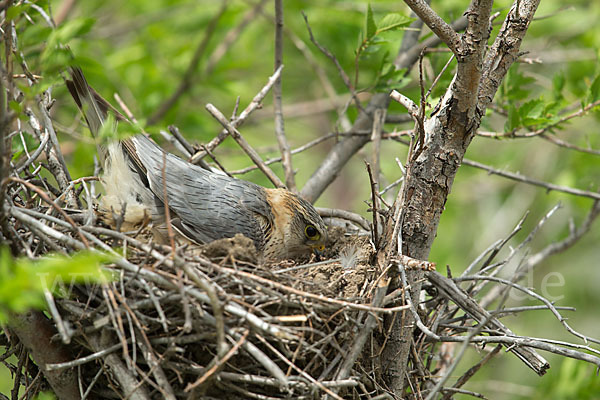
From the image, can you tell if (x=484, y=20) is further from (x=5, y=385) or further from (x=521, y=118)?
(x=5, y=385)

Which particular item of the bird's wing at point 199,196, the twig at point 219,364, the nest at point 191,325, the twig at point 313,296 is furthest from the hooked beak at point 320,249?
the twig at point 219,364

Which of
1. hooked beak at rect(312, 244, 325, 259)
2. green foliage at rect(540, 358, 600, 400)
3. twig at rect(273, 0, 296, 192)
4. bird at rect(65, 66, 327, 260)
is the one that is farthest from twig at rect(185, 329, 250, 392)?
green foliage at rect(540, 358, 600, 400)

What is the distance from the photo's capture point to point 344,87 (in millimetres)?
6402

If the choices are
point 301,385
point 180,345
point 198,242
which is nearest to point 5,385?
point 198,242

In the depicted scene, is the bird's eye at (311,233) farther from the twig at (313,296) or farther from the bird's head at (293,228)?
the twig at (313,296)

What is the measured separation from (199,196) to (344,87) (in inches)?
106

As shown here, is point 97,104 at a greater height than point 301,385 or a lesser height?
greater

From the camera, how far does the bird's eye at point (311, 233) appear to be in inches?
189

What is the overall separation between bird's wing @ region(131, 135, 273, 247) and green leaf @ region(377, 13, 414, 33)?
1.64 meters

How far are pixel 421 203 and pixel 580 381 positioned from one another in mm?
2818

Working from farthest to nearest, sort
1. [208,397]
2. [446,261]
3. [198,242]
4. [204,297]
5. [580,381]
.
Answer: [446,261] < [580,381] < [198,242] < [208,397] < [204,297]

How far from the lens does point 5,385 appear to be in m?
8.16

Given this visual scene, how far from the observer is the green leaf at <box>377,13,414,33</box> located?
442cm

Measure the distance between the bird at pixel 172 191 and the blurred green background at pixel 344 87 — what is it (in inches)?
10.3
